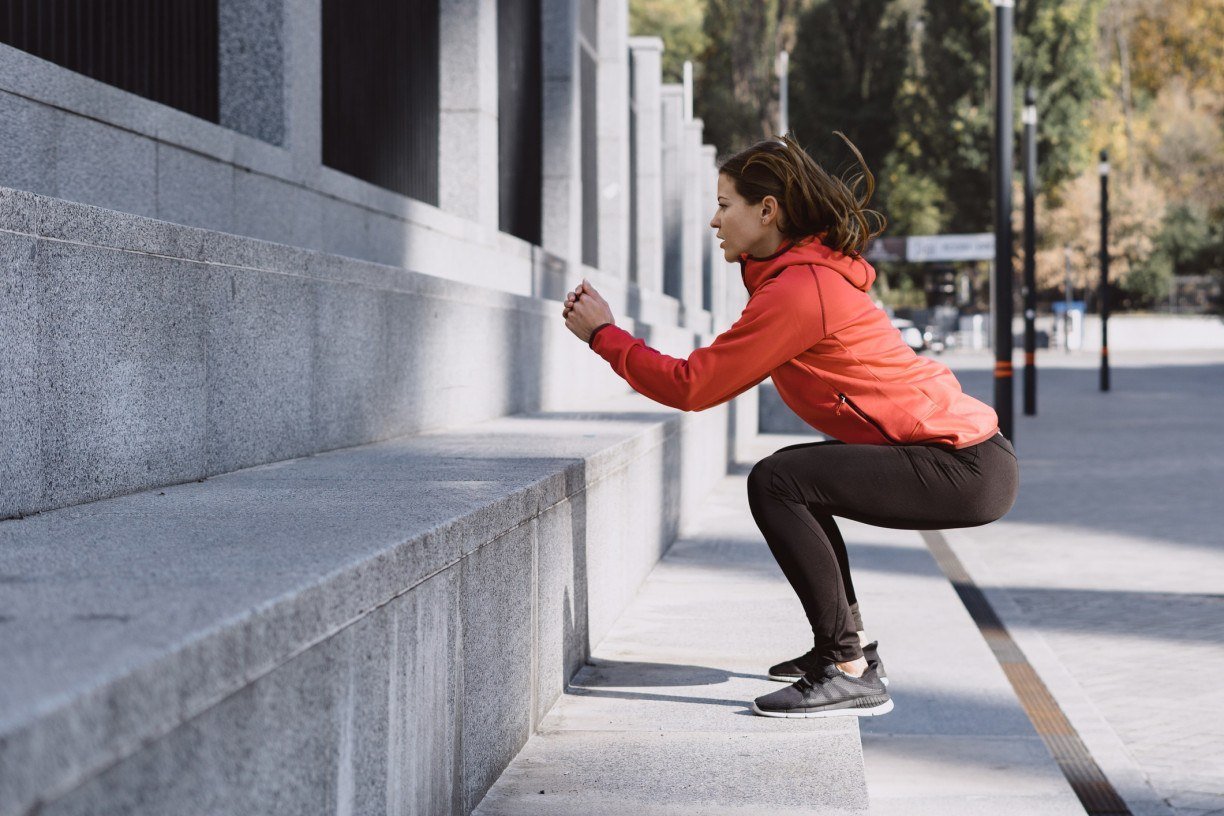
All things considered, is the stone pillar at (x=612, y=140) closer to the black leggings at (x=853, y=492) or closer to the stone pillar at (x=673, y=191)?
the stone pillar at (x=673, y=191)

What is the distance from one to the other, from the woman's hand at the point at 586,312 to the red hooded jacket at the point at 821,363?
1.4 inches

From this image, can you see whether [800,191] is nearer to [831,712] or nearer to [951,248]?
[831,712]

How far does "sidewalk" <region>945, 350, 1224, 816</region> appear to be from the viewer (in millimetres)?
5188

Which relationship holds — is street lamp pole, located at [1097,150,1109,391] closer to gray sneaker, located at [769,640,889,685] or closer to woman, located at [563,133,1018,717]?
gray sneaker, located at [769,640,889,685]

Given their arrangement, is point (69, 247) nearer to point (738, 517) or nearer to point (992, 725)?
point (992, 725)

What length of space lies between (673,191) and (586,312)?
73.4ft

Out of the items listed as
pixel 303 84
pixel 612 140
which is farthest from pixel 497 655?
pixel 612 140

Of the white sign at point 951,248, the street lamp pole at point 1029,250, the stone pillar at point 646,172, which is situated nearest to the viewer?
the stone pillar at point 646,172

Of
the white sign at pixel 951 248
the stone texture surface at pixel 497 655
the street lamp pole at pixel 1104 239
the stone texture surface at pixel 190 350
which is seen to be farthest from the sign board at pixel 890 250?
the stone texture surface at pixel 497 655

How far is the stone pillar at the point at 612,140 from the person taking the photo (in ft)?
57.1

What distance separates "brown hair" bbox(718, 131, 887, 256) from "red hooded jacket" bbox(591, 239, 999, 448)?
5 centimetres

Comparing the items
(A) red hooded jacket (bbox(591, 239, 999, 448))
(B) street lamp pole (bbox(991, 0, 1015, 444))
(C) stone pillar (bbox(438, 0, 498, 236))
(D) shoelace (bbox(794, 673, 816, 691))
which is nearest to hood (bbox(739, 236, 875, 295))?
(A) red hooded jacket (bbox(591, 239, 999, 448))

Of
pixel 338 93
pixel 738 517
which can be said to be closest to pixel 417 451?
pixel 338 93

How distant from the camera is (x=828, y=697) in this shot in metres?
4.11
